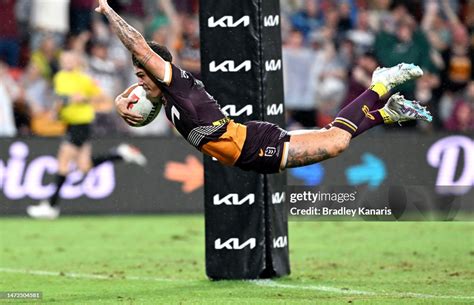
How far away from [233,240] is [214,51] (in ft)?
6.45

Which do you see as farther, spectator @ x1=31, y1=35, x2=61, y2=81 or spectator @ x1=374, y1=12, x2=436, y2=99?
spectator @ x1=31, y1=35, x2=61, y2=81

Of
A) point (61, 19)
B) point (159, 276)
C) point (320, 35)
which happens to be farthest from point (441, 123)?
point (159, 276)

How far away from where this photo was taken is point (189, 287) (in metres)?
11.3

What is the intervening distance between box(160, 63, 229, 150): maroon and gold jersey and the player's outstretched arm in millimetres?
110

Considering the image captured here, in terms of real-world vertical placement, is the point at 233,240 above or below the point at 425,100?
below

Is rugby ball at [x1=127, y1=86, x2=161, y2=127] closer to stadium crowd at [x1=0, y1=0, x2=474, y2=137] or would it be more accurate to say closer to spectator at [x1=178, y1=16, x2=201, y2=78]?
stadium crowd at [x1=0, y1=0, x2=474, y2=137]

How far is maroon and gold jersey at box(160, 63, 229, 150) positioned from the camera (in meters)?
10.2

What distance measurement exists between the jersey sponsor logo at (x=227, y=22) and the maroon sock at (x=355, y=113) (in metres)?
1.75

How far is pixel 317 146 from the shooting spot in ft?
33.9

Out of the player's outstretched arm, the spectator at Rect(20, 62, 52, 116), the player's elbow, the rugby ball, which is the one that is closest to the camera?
the player's outstretched arm

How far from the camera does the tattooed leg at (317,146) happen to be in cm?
1031

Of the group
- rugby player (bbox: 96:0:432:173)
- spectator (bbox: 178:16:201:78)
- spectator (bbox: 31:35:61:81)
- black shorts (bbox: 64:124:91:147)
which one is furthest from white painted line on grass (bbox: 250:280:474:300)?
spectator (bbox: 31:35:61:81)

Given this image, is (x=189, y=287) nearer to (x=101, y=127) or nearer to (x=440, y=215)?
(x=440, y=215)

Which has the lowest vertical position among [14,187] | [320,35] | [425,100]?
[14,187]
